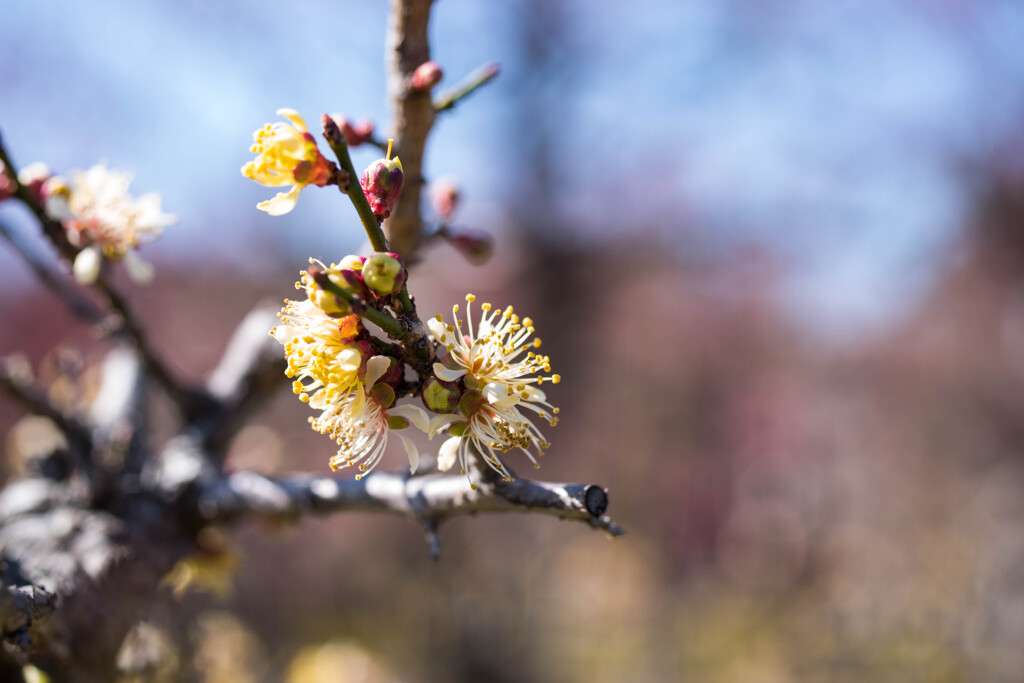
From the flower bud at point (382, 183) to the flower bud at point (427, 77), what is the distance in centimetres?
30

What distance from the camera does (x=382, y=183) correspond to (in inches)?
25.4

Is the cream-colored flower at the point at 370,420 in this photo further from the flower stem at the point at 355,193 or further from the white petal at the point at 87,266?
the white petal at the point at 87,266

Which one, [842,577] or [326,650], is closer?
[326,650]

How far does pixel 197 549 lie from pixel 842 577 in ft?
18.2

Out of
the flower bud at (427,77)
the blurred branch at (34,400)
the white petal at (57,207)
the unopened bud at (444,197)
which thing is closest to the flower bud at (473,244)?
the unopened bud at (444,197)

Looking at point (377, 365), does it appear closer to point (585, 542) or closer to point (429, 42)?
point (429, 42)

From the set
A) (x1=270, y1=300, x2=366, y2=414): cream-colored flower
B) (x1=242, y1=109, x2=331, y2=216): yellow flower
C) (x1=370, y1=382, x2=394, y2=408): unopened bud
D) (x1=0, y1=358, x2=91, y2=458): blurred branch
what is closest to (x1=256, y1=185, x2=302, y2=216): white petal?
(x1=242, y1=109, x2=331, y2=216): yellow flower

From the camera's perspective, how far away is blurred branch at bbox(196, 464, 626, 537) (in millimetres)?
636

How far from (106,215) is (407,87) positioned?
0.57 m

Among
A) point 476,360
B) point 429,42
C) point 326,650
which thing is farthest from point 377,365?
point 326,650

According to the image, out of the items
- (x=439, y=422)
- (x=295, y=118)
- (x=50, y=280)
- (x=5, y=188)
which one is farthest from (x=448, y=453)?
(x=50, y=280)

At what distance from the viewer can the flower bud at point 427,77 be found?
0.89 m

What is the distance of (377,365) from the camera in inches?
26.5

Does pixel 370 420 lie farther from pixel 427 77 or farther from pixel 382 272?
pixel 427 77
